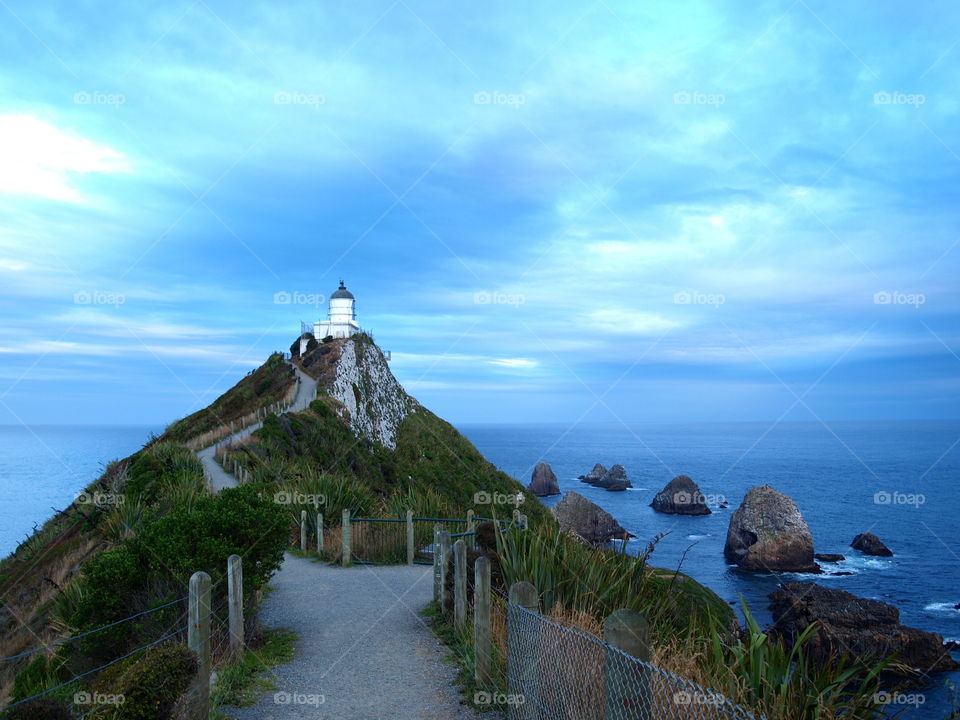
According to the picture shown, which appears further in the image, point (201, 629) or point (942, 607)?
point (942, 607)

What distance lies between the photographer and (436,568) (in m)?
10.6

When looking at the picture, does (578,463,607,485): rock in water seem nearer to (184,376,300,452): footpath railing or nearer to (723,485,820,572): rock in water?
(723,485,820,572): rock in water

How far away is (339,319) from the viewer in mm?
79562

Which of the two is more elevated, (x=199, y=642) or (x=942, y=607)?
(x=199, y=642)

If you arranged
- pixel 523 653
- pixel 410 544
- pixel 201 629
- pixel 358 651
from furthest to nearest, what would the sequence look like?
1. pixel 410 544
2. pixel 358 651
3. pixel 201 629
4. pixel 523 653

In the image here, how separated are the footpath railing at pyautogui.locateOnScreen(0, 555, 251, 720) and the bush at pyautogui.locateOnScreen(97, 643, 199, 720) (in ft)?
0.17

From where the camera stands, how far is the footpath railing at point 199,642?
5.47m

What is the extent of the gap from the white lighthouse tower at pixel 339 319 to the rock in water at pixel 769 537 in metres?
47.2

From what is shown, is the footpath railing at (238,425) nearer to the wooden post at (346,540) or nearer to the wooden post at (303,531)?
the wooden post at (303,531)

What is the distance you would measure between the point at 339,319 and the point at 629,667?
256 feet

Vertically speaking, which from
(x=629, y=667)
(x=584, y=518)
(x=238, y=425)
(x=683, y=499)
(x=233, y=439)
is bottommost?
(x=683, y=499)

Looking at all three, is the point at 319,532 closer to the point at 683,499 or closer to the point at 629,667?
the point at 629,667

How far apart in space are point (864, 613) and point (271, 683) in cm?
3222

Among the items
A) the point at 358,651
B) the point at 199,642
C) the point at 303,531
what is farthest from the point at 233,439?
the point at 199,642
